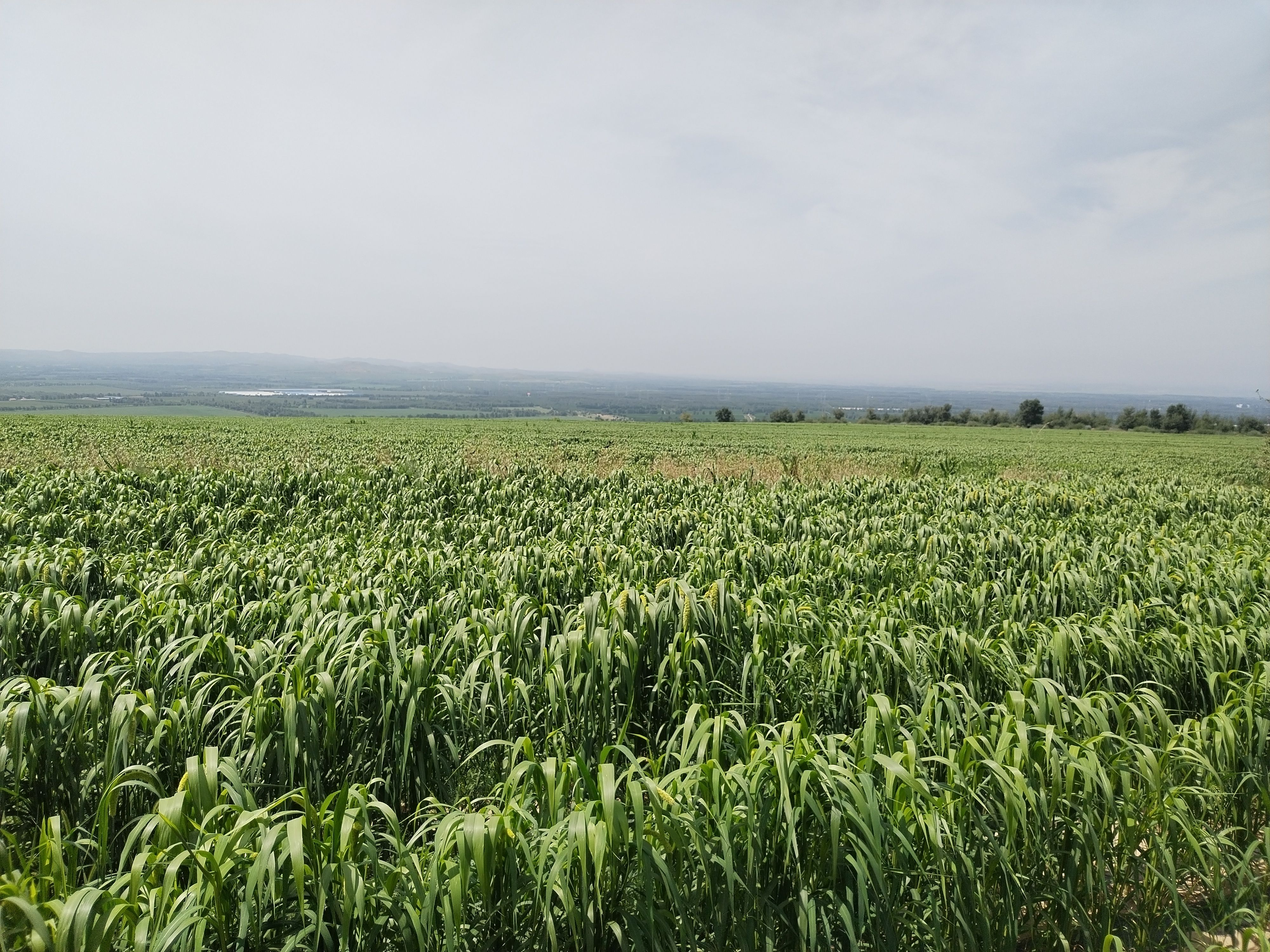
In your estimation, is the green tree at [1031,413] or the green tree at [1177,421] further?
the green tree at [1031,413]

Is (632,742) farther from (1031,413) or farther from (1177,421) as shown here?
(1031,413)

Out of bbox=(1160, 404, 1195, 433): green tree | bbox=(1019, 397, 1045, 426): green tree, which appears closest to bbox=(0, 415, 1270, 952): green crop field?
bbox=(1160, 404, 1195, 433): green tree

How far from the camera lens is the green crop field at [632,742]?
2125 mm

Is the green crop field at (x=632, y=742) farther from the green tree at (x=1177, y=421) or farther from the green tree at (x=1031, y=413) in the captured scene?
the green tree at (x=1031, y=413)

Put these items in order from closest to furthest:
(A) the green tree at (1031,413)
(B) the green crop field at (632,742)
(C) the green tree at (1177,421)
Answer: (B) the green crop field at (632,742) < (C) the green tree at (1177,421) < (A) the green tree at (1031,413)

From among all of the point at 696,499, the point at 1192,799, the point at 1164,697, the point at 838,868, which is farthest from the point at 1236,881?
the point at 696,499

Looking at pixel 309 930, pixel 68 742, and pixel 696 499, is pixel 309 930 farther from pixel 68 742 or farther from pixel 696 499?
pixel 696 499

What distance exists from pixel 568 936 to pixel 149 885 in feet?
5.13

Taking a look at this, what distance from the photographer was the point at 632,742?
398 centimetres

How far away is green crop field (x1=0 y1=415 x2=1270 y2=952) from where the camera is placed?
6.97ft

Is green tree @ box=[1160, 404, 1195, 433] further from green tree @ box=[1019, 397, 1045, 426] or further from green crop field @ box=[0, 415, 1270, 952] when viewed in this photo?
green crop field @ box=[0, 415, 1270, 952]

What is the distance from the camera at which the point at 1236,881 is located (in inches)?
122

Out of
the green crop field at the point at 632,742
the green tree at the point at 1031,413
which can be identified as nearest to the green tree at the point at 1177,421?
the green tree at the point at 1031,413

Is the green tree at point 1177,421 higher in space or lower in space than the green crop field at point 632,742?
higher
